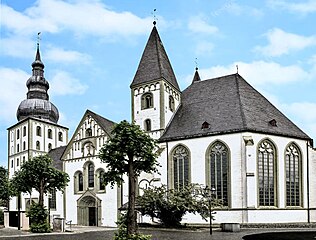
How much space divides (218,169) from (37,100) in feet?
129

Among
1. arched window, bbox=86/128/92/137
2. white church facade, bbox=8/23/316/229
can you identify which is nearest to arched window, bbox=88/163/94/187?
white church facade, bbox=8/23/316/229

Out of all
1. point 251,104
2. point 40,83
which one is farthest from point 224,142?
point 40,83

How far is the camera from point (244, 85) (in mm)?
43938

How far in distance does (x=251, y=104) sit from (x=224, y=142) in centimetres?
538

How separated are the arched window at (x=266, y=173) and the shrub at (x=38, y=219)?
18.5 m

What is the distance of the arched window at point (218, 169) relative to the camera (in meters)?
38.8

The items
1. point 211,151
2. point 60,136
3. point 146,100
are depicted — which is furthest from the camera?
point 60,136

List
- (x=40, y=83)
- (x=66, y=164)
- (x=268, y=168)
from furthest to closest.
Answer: (x=40, y=83)
(x=66, y=164)
(x=268, y=168)

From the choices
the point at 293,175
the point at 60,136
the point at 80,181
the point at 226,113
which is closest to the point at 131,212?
the point at 226,113

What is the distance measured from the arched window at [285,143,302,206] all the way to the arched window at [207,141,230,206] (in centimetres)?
578

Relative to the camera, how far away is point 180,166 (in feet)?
136

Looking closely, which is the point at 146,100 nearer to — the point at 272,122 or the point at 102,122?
the point at 102,122

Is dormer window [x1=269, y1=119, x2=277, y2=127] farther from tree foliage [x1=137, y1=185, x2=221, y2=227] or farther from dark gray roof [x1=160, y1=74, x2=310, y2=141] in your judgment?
tree foliage [x1=137, y1=185, x2=221, y2=227]

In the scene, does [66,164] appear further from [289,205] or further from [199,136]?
[289,205]
